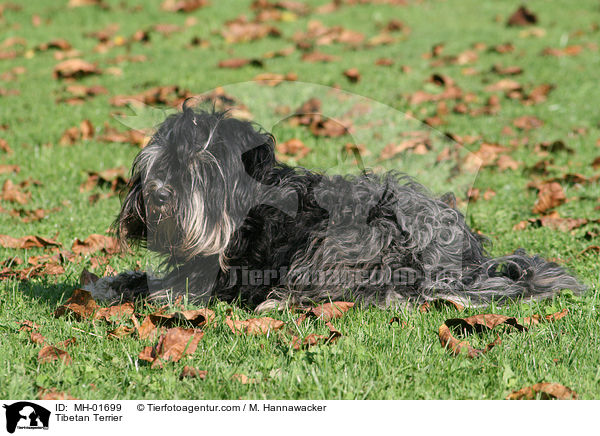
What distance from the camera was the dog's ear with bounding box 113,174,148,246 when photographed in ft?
14.6

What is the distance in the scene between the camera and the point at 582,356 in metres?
3.89

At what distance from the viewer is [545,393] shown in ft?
11.5

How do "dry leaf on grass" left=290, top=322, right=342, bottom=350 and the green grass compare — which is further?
"dry leaf on grass" left=290, top=322, right=342, bottom=350

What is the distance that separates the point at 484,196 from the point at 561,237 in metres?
1.29

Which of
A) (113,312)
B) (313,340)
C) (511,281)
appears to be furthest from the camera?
(511,281)

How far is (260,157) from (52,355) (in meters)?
1.75

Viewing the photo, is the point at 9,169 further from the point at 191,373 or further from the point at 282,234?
the point at 191,373

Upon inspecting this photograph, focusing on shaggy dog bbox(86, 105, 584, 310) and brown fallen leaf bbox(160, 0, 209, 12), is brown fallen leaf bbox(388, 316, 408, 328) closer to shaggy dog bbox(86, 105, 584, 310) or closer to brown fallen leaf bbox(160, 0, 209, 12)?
shaggy dog bbox(86, 105, 584, 310)

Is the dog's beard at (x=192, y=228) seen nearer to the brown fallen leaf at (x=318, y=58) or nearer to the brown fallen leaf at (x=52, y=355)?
the brown fallen leaf at (x=52, y=355)

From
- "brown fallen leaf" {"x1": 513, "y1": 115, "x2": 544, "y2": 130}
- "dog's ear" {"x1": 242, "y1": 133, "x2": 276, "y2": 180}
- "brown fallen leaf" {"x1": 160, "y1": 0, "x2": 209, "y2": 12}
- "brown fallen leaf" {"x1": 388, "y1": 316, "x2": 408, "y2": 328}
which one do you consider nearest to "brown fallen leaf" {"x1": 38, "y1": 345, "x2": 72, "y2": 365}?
"dog's ear" {"x1": 242, "y1": 133, "x2": 276, "y2": 180}

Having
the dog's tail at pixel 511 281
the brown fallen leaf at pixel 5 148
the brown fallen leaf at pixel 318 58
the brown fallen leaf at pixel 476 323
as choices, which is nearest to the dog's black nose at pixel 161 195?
the brown fallen leaf at pixel 476 323

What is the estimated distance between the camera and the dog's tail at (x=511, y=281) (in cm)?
475
